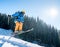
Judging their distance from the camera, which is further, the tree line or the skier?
the tree line

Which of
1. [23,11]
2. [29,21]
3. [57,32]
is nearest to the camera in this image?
[23,11]

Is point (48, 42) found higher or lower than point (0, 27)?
lower

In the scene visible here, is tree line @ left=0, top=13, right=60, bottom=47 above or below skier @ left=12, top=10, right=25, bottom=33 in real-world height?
below

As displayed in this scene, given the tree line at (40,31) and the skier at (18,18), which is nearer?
the skier at (18,18)

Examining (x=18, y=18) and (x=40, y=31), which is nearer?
(x=18, y=18)

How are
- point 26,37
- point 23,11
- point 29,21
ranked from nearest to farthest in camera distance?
point 23,11, point 26,37, point 29,21

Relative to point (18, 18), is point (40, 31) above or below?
below

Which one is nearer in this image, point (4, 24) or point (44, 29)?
point (4, 24)

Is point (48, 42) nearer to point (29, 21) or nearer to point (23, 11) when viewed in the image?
point (29, 21)

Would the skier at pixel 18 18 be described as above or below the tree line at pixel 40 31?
above

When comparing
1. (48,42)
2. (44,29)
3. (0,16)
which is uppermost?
(0,16)

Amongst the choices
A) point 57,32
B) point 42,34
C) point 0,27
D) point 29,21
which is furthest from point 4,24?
point 57,32

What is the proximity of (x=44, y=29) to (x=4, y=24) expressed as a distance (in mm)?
14767

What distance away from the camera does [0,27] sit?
65.1m
